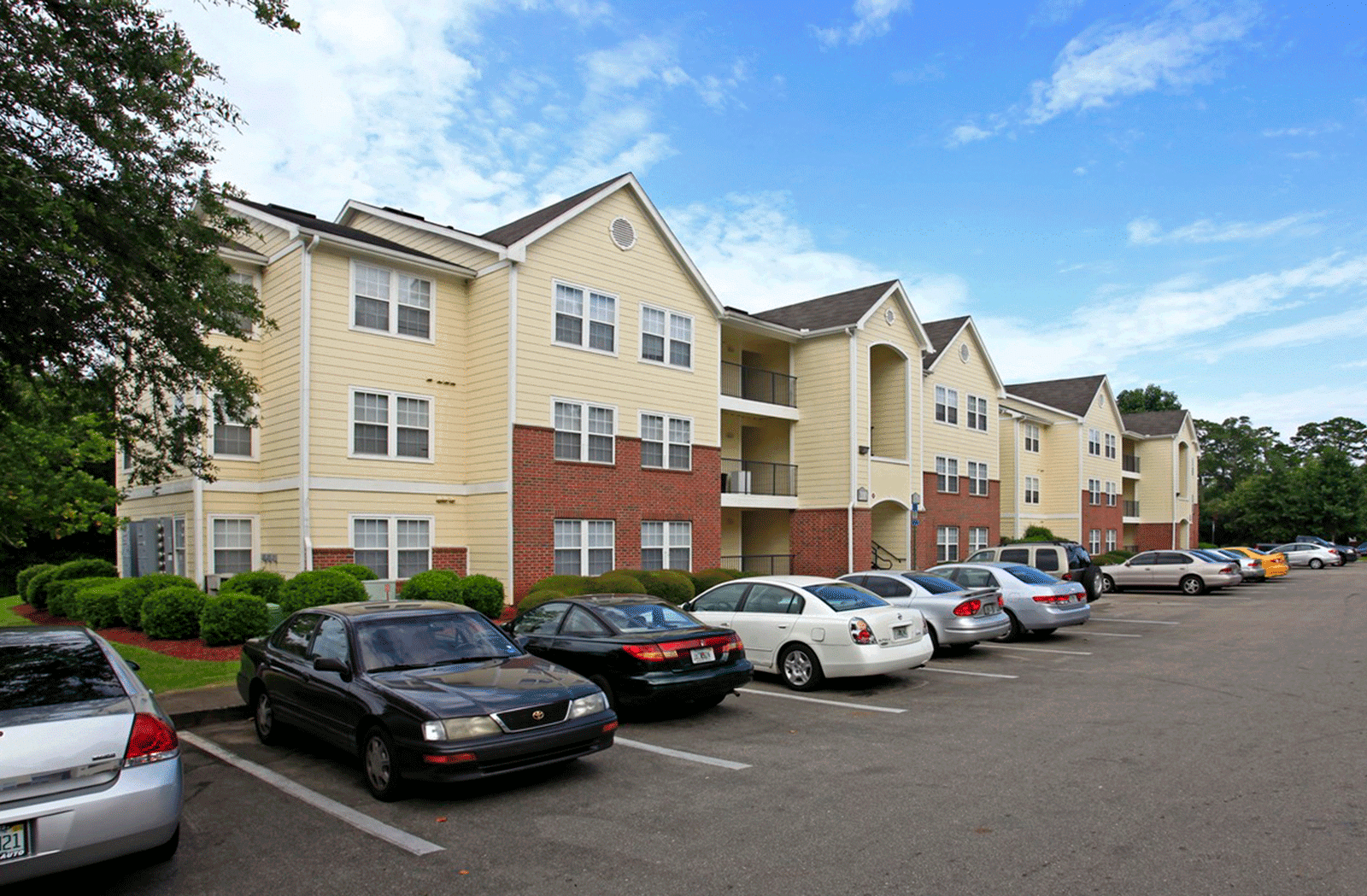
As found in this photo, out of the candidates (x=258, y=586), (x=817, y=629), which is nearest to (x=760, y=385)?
(x=258, y=586)

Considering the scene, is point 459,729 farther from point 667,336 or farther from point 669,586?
point 667,336

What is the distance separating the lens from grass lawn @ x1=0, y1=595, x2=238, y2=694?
A: 37.6 feet

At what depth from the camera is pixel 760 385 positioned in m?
30.5

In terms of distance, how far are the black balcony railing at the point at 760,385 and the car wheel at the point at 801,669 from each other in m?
17.9

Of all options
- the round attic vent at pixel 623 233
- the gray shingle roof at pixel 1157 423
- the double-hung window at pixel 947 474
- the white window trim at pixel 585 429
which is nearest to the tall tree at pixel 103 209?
the white window trim at pixel 585 429

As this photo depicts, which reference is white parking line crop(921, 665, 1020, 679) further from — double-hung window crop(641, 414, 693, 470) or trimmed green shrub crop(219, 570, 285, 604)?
trimmed green shrub crop(219, 570, 285, 604)

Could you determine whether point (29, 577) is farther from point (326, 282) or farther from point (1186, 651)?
point (1186, 651)

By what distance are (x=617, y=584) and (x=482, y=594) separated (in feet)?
9.09

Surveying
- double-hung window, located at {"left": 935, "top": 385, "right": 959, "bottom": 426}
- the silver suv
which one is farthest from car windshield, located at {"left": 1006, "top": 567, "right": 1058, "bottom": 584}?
double-hung window, located at {"left": 935, "top": 385, "right": 959, "bottom": 426}

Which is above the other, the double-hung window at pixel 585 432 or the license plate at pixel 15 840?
the double-hung window at pixel 585 432

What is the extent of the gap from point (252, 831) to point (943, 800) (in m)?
4.93

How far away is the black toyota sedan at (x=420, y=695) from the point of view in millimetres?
6582

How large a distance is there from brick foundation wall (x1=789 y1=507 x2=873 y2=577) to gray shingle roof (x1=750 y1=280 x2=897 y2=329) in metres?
6.14

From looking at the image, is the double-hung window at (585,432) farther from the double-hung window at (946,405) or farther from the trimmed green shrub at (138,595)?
the double-hung window at (946,405)
